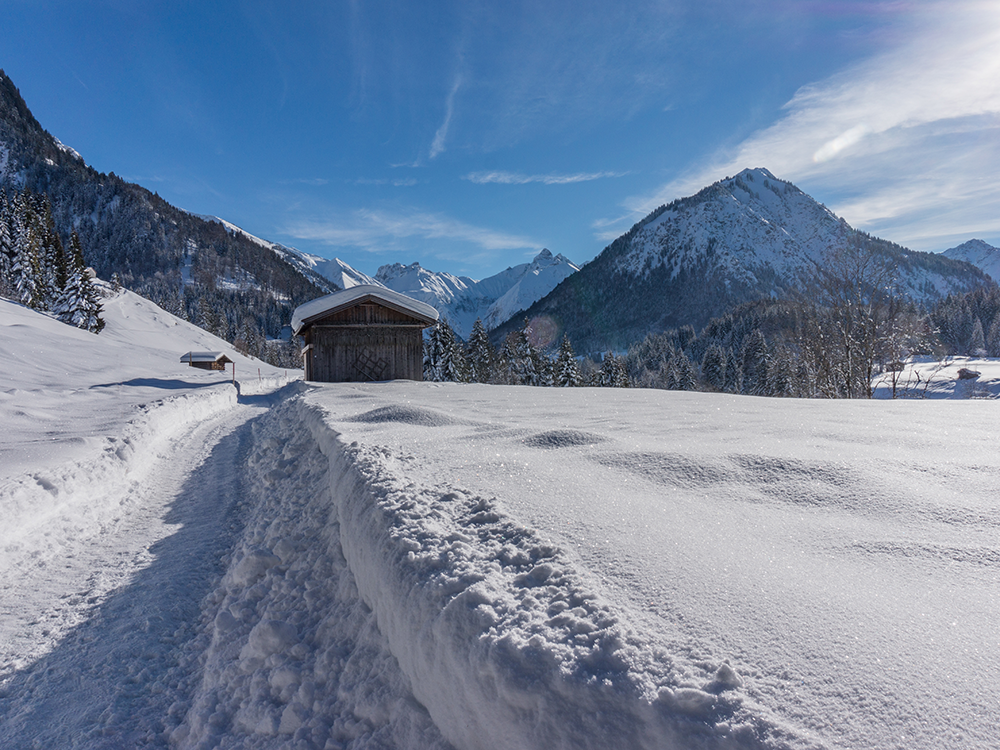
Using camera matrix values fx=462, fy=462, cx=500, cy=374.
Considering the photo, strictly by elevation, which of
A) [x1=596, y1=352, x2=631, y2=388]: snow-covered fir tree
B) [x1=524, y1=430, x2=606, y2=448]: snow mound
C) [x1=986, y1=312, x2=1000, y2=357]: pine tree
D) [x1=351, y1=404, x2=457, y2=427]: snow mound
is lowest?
[x1=524, y1=430, x2=606, y2=448]: snow mound

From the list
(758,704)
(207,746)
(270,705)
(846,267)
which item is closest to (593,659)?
(758,704)

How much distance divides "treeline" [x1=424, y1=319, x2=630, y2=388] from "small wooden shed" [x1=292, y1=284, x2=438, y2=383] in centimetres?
1551

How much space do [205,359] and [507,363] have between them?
28831 millimetres

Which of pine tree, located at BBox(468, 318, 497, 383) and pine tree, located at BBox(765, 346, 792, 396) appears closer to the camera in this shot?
pine tree, located at BBox(765, 346, 792, 396)

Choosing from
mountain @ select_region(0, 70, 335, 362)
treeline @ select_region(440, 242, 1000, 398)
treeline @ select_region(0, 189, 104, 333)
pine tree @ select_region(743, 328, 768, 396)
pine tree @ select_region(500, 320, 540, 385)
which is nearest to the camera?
treeline @ select_region(440, 242, 1000, 398)

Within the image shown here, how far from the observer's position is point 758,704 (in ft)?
3.87

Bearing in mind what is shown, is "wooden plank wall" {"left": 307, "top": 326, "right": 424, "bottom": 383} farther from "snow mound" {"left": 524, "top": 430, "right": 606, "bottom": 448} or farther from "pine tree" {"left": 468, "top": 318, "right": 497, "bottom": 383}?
"pine tree" {"left": 468, "top": 318, "right": 497, "bottom": 383}

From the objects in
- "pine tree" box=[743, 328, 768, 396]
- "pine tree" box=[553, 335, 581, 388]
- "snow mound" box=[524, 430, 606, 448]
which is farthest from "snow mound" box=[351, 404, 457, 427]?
"pine tree" box=[743, 328, 768, 396]

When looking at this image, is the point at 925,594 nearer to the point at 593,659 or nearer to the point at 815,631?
the point at 815,631

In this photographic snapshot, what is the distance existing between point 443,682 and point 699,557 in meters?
1.11

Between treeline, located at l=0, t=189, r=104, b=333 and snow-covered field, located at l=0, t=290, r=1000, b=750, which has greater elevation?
treeline, located at l=0, t=189, r=104, b=333

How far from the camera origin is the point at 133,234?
14725 centimetres

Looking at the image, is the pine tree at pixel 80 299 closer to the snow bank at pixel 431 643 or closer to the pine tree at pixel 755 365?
the snow bank at pixel 431 643

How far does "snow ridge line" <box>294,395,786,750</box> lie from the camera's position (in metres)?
1.23
